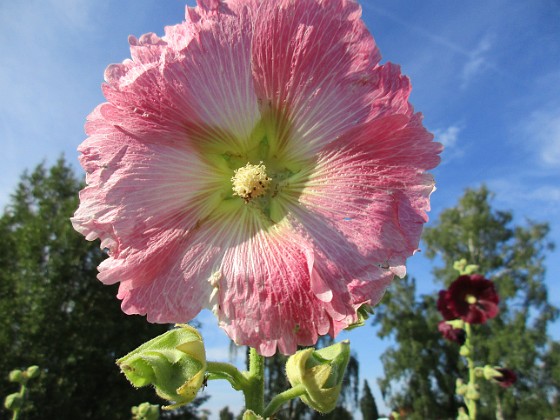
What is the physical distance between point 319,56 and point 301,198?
0.97 feet

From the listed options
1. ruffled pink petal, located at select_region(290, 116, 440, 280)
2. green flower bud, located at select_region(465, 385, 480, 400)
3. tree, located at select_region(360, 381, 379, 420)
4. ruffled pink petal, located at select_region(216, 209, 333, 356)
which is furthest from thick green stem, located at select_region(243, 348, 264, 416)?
tree, located at select_region(360, 381, 379, 420)

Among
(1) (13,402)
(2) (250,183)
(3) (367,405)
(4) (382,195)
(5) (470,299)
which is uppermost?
(3) (367,405)

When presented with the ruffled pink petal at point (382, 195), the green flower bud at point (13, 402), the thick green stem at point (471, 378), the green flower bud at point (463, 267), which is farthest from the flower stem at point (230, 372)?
the green flower bud at point (463, 267)

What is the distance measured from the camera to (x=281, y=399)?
100 cm

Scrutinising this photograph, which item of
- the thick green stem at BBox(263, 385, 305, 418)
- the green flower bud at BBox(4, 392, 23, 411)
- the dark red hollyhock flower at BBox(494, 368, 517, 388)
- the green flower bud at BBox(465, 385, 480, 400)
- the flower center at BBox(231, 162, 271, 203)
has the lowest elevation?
the thick green stem at BBox(263, 385, 305, 418)

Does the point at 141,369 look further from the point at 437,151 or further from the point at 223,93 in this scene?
the point at 437,151

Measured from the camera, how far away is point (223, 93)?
100cm

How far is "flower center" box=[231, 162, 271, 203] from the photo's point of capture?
1.06 m

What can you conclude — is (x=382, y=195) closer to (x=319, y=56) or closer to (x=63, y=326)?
(x=319, y=56)

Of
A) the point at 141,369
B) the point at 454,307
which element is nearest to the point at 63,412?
the point at 454,307

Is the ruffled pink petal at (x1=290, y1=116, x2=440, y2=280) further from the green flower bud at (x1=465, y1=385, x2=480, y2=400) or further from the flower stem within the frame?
the green flower bud at (x1=465, y1=385, x2=480, y2=400)

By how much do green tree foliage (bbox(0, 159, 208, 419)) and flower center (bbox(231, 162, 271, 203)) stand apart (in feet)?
54.2

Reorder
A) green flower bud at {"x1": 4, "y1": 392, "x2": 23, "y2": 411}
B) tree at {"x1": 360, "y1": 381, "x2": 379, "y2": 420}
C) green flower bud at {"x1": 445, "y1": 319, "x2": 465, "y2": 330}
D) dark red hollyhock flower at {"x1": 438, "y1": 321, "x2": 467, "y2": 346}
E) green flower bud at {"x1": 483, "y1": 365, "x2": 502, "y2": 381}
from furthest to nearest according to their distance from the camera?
1. tree at {"x1": 360, "y1": 381, "x2": 379, "y2": 420}
2. dark red hollyhock flower at {"x1": 438, "y1": 321, "x2": 467, "y2": 346}
3. green flower bud at {"x1": 445, "y1": 319, "x2": 465, "y2": 330}
4. green flower bud at {"x1": 483, "y1": 365, "x2": 502, "y2": 381}
5. green flower bud at {"x1": 4, "y1": 392, "x2": 23, "y2": 411}

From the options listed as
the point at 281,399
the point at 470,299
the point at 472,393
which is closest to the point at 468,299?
the point at 470,299
